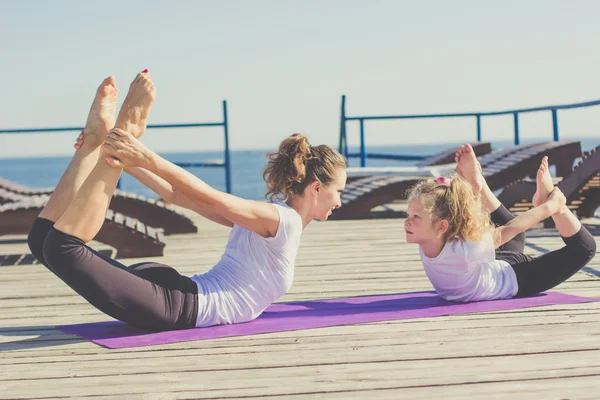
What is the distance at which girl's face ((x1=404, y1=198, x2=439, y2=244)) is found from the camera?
3299 mm

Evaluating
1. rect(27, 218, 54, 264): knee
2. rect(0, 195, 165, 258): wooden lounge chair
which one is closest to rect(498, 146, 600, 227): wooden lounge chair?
rect(0, 195, 165, 258): wooden lounge chair

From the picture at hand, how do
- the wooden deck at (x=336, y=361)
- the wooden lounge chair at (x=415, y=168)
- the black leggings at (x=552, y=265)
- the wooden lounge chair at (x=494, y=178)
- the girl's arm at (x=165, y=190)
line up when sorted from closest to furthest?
the wooden deck at (x=336, y=361) < the girl's arm at (x=165, y=190) < the black leggings at (x=552, y=265) < the wooden lounge chair at (x=494, y=178) < the wooden lounge chair at (x=415, y=168)

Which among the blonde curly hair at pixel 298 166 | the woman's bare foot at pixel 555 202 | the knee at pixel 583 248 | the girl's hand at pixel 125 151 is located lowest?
the knee at pixel 583 248

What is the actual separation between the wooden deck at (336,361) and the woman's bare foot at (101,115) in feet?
2.31

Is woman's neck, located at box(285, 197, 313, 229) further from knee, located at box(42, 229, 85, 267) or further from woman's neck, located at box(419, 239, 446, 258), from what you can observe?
knee, located at box(42, 229, 85, 267)

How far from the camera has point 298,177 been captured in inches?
118

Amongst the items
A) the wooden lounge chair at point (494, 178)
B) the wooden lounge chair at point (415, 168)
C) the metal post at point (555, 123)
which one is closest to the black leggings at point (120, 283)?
the wooden lounge chair at point (494, 178)

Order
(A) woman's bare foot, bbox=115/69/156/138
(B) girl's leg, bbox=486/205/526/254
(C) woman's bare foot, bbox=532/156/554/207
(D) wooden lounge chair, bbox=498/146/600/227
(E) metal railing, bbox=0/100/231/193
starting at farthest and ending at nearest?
(E) metal railing, bbox=0/100/231/193, (D) wooden lounge chair, bbox=498/146/600/227, (B) girl's leg, bbox=486/205/526/254, (C) woman's bare foot, bbox=532/156/554/207, (A) woman's bare foot, bbox=115/69/156/138

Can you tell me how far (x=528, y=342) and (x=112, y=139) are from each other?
4.75 ft

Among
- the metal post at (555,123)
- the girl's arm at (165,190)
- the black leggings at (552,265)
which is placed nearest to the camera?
the girl's arm at (165,190)

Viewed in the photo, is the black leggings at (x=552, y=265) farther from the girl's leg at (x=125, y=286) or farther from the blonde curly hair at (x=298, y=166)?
the girl's leg at (x=125, y=286)

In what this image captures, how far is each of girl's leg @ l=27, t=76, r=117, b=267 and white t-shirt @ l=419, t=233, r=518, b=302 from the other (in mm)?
1343

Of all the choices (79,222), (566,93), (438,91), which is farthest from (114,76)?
(438,91)

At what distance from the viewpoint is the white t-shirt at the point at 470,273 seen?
3.31 m
